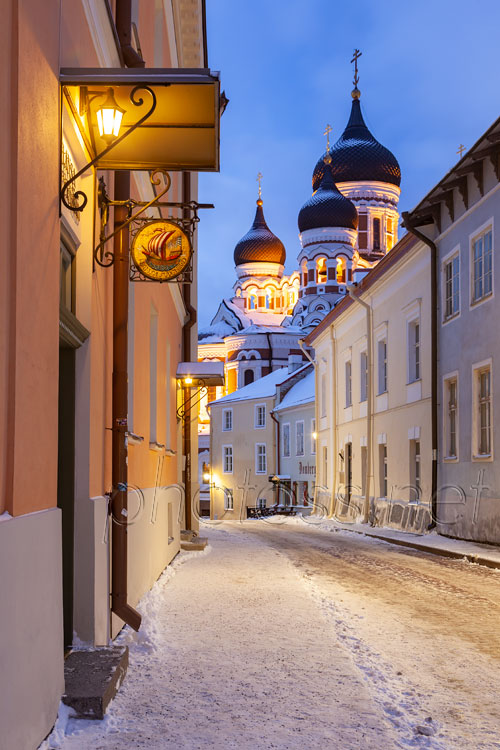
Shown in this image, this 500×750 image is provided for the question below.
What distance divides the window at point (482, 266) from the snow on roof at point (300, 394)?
24.1 metres

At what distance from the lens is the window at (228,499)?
55.5 m

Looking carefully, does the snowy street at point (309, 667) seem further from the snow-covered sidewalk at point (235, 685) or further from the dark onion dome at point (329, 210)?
the dark onion dome at point (329, 210)

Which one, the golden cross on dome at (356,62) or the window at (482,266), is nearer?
the window at (482,266)

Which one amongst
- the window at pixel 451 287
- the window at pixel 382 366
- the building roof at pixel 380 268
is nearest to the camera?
the window at pixel 451 287

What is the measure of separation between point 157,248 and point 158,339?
4650 mm

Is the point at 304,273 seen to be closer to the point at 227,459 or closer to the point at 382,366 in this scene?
the point at 227,459

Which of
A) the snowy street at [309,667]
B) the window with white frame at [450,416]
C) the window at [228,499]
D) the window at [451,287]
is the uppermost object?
the window at [451,287]

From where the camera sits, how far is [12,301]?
405 centimetres

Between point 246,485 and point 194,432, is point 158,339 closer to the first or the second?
point 194,432

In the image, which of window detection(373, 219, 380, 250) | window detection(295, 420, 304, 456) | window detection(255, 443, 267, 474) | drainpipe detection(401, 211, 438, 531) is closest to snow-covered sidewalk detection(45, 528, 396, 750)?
drainpipe detection(401, 211, 438, 531)

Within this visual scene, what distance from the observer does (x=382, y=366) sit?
2698cm

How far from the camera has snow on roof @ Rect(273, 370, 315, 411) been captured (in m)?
44.1

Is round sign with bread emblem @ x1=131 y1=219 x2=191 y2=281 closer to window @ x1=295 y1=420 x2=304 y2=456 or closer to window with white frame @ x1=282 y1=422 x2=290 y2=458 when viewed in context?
window @ x1=295 y1=420 x2=304 y2=456

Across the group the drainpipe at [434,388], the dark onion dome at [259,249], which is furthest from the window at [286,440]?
the dark onion dome at [259,249]
